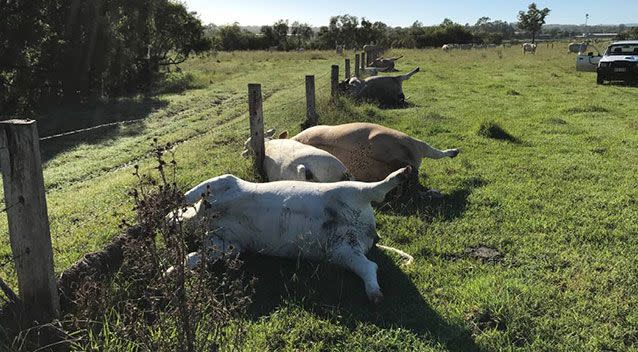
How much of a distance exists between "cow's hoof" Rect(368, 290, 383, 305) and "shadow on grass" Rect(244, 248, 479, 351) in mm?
44

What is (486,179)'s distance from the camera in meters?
7.75

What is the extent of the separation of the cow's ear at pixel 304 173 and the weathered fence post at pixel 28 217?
3.20 metres

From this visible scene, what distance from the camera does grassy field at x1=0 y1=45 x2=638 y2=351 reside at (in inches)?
156

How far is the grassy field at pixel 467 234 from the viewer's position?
13.0ft

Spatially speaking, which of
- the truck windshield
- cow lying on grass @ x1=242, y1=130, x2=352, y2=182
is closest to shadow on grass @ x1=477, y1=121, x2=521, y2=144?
cow lying on grass @ x1=242, y1=130, x2=352, y2=182

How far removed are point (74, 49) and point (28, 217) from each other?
19.3m

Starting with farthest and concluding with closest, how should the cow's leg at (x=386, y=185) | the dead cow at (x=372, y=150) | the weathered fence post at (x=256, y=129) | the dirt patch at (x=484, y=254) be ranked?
the weathered fence post at (x=256, y=129) < the dead cow at (x=372, y=150) < the dirt patch at (x=484, y=254) < the cow's leg at (x=386, y=185)

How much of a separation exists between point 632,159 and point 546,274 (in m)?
5.12

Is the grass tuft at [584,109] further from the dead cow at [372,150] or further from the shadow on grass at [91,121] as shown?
the shadow on grass at [91,121]

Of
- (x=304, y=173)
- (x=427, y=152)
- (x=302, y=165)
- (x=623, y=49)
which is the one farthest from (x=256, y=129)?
(x=623, y=49)

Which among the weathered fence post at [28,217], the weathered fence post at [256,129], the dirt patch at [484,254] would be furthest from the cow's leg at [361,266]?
the weathered fence post at [256,129]

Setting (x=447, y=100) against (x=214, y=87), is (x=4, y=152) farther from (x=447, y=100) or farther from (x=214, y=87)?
(x=214, y=87)

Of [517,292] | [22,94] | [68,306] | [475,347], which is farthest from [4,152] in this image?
[22,94]

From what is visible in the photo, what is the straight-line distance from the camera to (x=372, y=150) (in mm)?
7305
